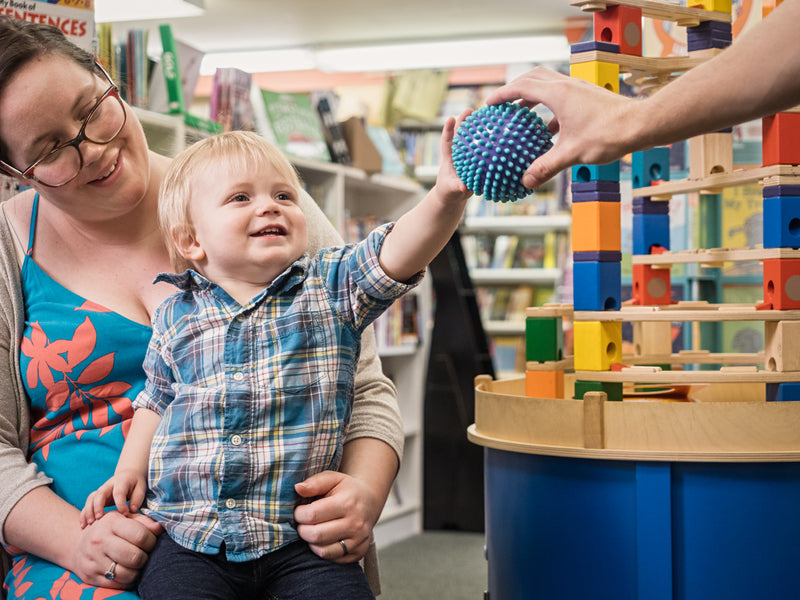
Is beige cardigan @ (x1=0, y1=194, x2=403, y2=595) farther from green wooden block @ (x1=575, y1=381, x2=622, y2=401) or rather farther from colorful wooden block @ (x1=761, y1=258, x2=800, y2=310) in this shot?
colorful wooden block @ (x1=761, y1=258, x2=800, y2=310)

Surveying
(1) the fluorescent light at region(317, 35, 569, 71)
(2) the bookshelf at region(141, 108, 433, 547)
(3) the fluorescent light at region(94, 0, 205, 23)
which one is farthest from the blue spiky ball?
(1) the fluorescent light at region(317, 35, 569, 71)

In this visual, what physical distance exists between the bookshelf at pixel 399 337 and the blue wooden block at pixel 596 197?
2.25m

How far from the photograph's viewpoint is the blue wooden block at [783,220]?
137 centimetres

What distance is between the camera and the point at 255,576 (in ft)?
3.75

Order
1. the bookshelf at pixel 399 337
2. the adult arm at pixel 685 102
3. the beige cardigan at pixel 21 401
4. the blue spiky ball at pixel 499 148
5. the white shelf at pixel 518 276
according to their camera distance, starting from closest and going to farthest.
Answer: the adult arm at pixel 685 102 → the blue spiky ball at pixel 499 148 → the beige cardigan at pixel 21 401 → the bookshelf at pixel 399 337 → the white shelf at pixel 518 276

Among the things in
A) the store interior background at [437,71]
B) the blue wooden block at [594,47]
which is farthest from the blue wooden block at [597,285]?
the store interior background at [437,71]

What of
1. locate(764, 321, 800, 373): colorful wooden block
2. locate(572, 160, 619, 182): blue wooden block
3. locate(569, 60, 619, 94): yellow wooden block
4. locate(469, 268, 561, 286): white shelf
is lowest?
locate(764, 321, 800, 373): colorful wooden block

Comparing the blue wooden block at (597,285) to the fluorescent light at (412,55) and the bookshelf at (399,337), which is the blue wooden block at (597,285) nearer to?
the bookshelf at (399,337)

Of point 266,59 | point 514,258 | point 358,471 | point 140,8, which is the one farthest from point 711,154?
point 266,59

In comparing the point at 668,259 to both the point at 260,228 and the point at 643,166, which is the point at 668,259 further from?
the point at 260,228

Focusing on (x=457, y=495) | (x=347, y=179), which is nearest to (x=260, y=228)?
(x=347, y=179)

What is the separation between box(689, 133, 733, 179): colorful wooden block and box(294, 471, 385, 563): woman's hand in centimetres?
92

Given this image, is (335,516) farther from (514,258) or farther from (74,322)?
(514,258)

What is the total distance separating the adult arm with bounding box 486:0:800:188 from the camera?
2.84 ft
